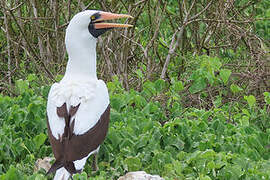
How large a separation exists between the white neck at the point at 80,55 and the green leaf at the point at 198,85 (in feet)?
5.49

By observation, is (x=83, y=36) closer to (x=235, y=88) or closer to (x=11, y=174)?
(x=11, y=174)

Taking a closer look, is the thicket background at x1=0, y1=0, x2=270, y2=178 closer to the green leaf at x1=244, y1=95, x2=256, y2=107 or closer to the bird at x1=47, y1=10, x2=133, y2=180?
the green leaf at x1=244, y1=95, x2=256, y2=107

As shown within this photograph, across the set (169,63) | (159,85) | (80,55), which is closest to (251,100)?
(159,85)

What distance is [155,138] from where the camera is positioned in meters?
5.77

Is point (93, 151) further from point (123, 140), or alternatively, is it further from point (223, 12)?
point (223, 12)

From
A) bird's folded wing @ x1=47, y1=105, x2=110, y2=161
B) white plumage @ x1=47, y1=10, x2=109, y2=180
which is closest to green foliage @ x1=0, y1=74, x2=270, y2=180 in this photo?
bird's folded wing @ x1=47, y1=105, x2=110, y2=161

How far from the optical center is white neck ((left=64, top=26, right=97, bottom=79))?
5559 millimetres

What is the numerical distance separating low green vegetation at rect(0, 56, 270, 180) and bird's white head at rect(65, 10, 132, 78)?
0.68 metres

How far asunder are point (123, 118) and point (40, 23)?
110 inches

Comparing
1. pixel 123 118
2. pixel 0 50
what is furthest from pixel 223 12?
pixel 0 50

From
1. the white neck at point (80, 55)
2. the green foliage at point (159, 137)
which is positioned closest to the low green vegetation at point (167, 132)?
the green foliage at point (159, 137)

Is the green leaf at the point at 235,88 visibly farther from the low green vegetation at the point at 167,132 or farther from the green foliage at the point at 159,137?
the green foliage at the point at 159,137

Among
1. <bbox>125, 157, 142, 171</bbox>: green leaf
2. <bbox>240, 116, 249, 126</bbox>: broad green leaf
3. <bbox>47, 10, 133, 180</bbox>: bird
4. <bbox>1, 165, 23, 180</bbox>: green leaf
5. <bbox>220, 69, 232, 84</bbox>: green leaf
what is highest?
<bbox>47, 10, 133, 180</bbox>: bird

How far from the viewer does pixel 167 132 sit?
589 centimetres
